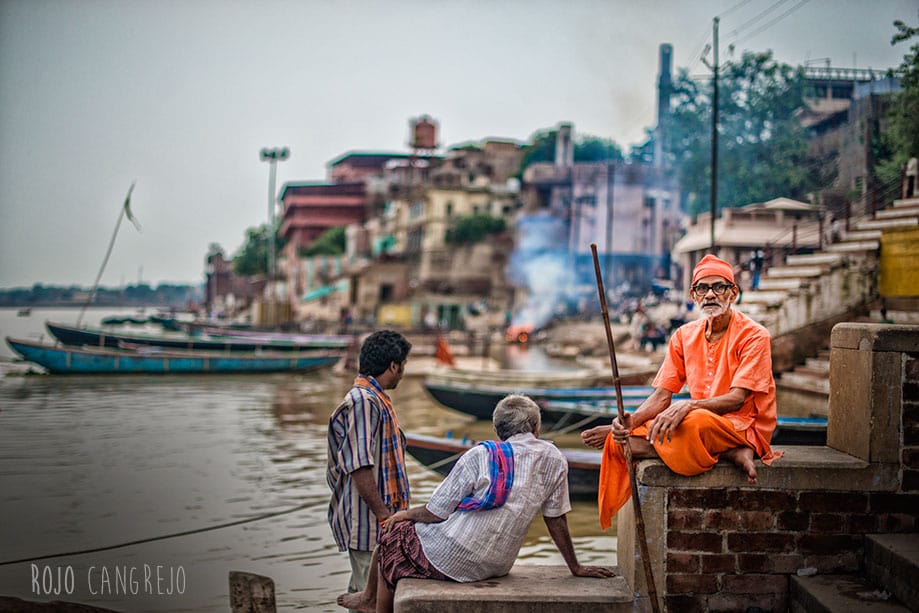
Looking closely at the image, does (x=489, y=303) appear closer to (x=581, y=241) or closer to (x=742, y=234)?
(x=581, y=241)

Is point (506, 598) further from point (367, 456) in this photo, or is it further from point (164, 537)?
point (164, 537)

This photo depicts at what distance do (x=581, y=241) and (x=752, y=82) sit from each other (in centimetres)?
2526

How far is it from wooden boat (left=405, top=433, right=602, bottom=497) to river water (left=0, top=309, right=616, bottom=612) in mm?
340

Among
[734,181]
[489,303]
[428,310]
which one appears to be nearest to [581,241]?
[489,303]

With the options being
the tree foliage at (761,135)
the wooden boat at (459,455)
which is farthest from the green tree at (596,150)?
the wooden boat at (459,455)

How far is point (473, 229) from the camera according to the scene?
48.8 m

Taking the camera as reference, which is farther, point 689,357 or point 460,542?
point 689,357

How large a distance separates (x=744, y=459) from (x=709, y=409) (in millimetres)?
263

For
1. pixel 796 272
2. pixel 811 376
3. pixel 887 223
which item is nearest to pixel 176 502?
pixel 811 376

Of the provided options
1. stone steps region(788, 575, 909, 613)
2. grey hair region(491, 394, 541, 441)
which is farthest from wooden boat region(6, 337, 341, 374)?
stone steps region(788, 575, 909, 613)

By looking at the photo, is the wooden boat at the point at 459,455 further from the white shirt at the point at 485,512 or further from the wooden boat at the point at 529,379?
the wooden boat at the point at 529,379

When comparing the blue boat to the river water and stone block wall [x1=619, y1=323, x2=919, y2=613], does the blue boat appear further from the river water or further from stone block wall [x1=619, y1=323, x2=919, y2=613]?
stone block wall [x1=619, y1=323, x2=919, y2=613]

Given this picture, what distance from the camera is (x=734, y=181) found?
2070 centimetres

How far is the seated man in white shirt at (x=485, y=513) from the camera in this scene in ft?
11.1
